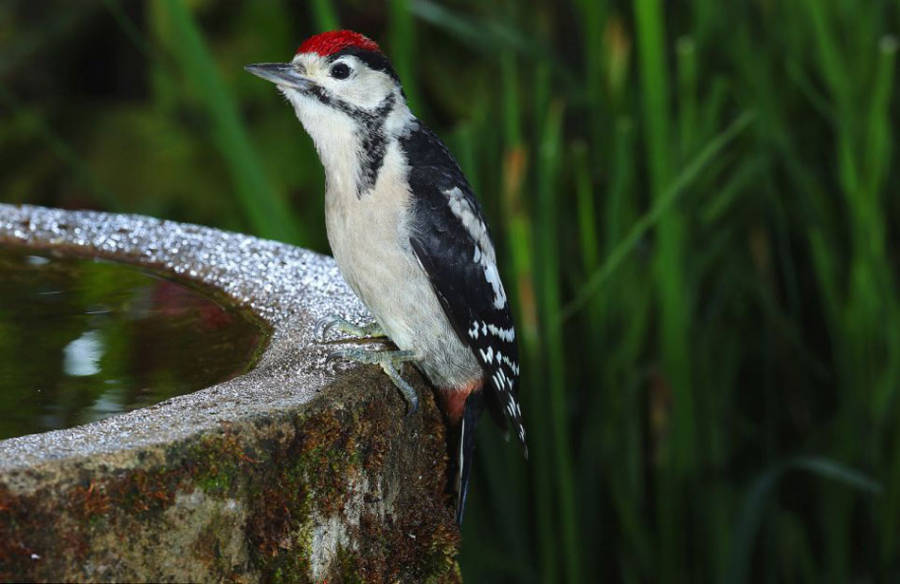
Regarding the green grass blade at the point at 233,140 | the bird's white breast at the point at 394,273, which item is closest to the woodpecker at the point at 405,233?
the bird's white breast at the point at 394,273

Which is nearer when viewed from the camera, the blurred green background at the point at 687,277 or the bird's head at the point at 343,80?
the bird's head at the point at 343,80

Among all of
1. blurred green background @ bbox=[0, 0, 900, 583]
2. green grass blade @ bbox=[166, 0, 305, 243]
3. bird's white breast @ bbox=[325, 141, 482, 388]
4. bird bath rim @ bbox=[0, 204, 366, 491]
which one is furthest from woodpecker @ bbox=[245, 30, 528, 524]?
green grass blade @ bbox=[166, 0, 305, 243]

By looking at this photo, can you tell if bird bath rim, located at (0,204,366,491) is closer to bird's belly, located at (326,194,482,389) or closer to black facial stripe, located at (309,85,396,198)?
bird's belly, located at (326,194,482,389)

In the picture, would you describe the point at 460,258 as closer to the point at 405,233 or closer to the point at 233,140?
the point at 405,233

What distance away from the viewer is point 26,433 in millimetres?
1424

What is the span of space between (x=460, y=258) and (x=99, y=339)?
0.48m

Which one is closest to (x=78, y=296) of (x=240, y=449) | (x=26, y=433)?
(x=26, y=433)

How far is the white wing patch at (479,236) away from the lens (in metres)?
1.75

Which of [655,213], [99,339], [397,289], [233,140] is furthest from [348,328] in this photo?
[233,140]

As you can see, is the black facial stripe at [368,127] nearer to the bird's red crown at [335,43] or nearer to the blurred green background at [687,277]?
the bird's red crown at [335,43]

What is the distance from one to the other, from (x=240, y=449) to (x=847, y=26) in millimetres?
1703

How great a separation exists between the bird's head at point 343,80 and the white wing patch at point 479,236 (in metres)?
0.15

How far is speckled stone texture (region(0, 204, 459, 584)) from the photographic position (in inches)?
46.4

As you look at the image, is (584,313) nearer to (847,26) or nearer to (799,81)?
(799,81)
